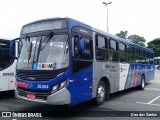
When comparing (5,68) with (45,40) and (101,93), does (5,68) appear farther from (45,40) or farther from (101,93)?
(101,93)

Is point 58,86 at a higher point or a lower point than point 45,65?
lower

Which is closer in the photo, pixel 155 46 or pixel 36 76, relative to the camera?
pixel 36 76

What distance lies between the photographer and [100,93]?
8.52 meters

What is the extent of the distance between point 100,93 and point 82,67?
193 centimetres

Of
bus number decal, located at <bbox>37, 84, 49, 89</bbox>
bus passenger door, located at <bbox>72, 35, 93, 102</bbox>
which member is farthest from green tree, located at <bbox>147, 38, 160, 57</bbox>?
bus number decal, located at <bbox>37, 84, 49, 89</bbox>

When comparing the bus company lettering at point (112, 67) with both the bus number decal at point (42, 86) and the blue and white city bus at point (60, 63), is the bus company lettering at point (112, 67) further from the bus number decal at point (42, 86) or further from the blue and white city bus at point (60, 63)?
the bus number decal at point (42, 86)

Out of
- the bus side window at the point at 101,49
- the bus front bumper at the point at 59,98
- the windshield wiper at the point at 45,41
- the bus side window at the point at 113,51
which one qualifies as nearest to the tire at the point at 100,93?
the bus side window at the point at 101,49

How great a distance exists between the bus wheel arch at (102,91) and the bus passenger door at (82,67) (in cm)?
85

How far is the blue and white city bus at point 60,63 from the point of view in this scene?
6.39 meters

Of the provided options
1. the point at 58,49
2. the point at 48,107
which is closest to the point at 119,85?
the point at 48,107

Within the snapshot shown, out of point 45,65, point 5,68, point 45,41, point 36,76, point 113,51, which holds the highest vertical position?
point 45,41

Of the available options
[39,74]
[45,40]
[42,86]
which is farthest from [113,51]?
[42,86]

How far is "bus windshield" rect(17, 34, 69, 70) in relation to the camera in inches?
256

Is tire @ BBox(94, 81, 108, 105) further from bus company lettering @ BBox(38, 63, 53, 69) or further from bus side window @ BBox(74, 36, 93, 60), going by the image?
bus company lettering @ BBox(38, 63, 53, 69)
